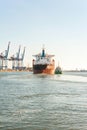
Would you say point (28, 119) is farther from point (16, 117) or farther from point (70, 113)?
point (70, 113)

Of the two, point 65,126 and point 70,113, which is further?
point 70,113

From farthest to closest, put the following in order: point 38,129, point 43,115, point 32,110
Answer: point 32,110
point 43,115
point 38,129

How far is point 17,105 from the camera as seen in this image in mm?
36531

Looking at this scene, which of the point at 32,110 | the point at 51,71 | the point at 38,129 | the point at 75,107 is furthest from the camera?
the point at 51,71

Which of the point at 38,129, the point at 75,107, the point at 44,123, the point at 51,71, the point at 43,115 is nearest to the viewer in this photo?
the point at 38,129

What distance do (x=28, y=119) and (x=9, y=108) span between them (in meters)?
6.29

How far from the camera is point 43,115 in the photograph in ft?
101

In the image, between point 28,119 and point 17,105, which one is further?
point 17,105

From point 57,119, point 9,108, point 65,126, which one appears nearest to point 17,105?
point 9,108

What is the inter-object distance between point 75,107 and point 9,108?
757 cm

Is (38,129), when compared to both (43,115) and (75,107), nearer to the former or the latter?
(43,115)

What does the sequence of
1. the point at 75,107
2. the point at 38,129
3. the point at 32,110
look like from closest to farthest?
the point at 38,129
the point at 32,110
the point at 75,107

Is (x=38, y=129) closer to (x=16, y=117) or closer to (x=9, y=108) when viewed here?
(x=16, y=117)

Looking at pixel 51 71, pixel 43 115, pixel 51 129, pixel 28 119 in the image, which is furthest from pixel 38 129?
pixel 51 71
